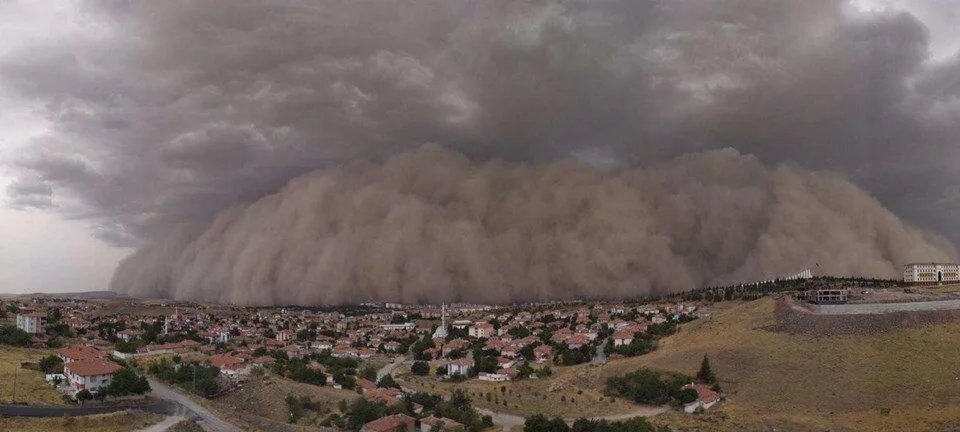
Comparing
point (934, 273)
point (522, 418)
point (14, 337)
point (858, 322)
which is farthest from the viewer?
point (934, 273)

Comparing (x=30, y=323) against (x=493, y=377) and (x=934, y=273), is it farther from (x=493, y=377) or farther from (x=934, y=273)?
(x=934, y=273)

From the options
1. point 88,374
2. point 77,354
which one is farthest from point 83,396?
point 77,354

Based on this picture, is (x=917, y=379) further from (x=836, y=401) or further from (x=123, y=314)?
(x=123, y=314)

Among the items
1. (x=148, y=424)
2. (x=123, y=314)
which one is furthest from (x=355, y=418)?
(x=123, y=314)

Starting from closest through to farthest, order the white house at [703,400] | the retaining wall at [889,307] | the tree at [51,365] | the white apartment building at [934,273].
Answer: the white house at [703,400]
the tree at [51,365]
the retaining wall at [889,307]
the white apartment building at [934,273]

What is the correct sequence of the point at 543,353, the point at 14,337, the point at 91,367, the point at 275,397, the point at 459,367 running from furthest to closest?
the point at 543,353 → the point at 14,337 → the point at 459,367 → the point at 275,397 → the point at 91,367

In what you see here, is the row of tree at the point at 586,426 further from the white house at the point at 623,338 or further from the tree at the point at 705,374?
the white house at the point at 623,338

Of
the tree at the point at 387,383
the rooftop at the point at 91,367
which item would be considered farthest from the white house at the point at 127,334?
the tree at the point at 387,383
